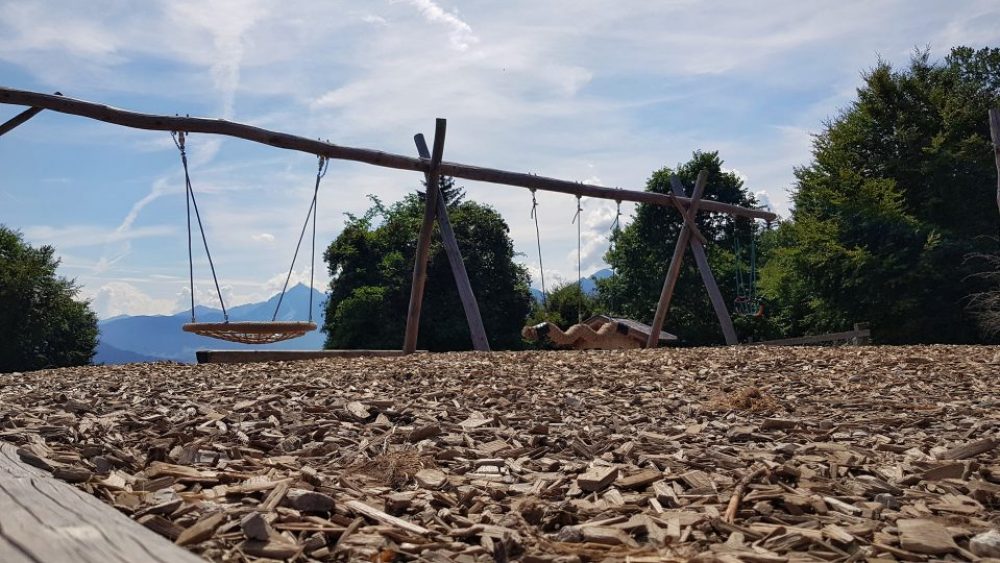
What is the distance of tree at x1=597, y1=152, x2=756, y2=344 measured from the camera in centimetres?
2502

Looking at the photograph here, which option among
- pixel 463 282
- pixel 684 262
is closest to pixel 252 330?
pixel 463 282

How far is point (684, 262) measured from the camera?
981 inches

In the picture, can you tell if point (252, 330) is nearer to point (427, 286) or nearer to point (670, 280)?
point (670, 280)

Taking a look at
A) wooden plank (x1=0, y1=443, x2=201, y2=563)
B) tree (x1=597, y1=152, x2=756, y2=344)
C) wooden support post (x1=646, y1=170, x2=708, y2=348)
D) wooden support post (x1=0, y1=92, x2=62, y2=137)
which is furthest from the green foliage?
wooden plank (x1=0, y1=443, x2=201, y2=563)

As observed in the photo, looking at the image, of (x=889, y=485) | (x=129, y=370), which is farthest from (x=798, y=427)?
(x=129, y=370)

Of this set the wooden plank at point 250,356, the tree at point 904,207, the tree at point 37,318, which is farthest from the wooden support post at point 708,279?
the tree at point 37,318

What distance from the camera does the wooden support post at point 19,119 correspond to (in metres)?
7.36

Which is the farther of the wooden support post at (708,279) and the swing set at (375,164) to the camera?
the wooden support post at (708,279)

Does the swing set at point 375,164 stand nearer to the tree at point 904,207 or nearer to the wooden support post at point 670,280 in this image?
the wooden support post at point 670,280

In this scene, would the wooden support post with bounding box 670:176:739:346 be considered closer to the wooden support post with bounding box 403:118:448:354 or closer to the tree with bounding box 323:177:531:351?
the wooden support post with bounding box 403:118:448:354

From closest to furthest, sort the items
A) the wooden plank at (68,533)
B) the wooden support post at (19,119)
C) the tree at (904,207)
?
the wooden plank at (68,533) < the wooden support post at (19,119) < the tree at (904,207)

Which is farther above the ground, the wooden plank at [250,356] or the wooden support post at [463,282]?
the wooden support post at [463,282]

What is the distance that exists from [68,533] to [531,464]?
1.82 m

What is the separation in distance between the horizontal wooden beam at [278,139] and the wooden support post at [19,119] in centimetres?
8
